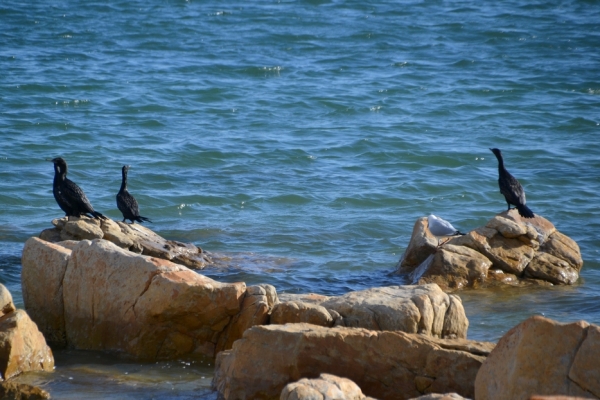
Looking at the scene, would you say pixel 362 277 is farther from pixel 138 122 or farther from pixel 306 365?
pixel 138 122

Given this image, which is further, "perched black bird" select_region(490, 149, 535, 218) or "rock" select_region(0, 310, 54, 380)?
"perched black bird" select_region(490, 149, 535, 218)

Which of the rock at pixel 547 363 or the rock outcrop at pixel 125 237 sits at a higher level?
the rock at pixel 547 363

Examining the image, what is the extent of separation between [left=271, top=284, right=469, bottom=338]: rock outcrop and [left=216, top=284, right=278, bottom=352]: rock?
0.18 meters

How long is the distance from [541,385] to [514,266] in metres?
5.33

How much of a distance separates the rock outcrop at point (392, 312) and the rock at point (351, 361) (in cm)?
55

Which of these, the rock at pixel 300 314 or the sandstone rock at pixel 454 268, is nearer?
the rock at pixel 300 314

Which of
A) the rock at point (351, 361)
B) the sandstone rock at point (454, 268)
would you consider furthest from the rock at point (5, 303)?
the sandstone rock at point (454, 268)

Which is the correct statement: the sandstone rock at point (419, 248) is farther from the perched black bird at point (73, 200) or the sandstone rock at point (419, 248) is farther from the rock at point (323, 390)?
the rock at point (323, 390)

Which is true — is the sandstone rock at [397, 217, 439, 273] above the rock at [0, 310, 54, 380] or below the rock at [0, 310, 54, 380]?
below

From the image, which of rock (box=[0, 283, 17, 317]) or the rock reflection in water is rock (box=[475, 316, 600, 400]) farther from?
rock (box=[0, 283, 17, 317])

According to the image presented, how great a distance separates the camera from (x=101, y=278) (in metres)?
7.51

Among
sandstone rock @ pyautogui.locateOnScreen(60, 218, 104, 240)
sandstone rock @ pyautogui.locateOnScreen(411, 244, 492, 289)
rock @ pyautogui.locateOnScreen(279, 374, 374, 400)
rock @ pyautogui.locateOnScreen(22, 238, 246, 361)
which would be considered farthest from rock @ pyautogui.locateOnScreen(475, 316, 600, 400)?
sandstone rock @ pyautogui.locateOnScreen(60, 218, 104, 240)

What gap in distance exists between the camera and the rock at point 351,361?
19.7ft

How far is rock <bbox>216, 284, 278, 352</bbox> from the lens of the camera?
23.7 feet
